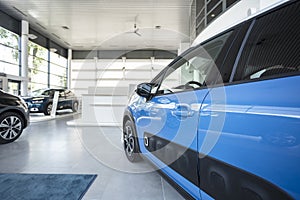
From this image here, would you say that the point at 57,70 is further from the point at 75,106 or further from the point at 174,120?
the point at 174,120

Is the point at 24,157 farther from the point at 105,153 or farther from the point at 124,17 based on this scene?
the point at 124,17

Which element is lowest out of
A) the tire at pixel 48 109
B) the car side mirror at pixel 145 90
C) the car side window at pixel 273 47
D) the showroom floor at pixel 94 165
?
the showroom floor at pixel 94 165

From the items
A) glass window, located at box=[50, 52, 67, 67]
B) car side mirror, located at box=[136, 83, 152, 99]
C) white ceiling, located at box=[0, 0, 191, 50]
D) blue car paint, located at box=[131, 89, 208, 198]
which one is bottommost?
blue car paint, located at box=[131, 89, 208, 198]

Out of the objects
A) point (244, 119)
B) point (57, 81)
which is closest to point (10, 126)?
point (244, 119)

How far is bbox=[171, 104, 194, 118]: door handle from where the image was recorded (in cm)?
117

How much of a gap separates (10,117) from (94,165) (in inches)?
78.6

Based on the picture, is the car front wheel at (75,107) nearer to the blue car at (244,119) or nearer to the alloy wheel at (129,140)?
the alloy wheel at (129,140)

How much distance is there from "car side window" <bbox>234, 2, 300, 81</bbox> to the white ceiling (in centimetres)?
683

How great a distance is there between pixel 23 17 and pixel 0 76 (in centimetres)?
314

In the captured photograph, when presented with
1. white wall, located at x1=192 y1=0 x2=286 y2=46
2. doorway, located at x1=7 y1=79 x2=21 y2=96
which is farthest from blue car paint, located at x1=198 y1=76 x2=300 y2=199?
doorway, located at x1=7 y1=79 x2=21 y2=96

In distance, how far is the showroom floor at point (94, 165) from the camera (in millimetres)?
1797

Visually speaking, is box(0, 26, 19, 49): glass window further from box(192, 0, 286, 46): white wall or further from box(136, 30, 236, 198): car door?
box(136, 30, 236, 198): car door

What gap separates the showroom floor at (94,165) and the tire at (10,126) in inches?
5.4

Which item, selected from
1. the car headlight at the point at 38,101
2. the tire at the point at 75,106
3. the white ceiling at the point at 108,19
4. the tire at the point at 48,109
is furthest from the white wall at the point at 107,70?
the car headlight at the point at 38,101
